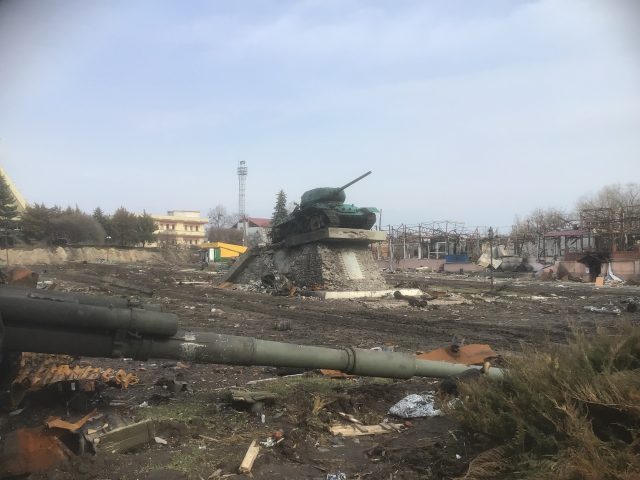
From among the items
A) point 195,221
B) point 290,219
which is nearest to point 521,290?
point 290,219

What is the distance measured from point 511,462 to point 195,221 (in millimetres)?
107162

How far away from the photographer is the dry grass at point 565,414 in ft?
9.19

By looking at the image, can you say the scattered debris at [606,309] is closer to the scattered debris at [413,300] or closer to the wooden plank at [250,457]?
the scattered debris at [413,300]

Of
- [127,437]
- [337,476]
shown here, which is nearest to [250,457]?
[337,476]

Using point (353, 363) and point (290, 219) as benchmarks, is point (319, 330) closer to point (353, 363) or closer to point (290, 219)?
point (353, 363)

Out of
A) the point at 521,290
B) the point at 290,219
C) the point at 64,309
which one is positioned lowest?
the point at 521,290

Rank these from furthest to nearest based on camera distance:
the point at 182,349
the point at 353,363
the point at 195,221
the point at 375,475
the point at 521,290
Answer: the point at 195,221, the point at 521,290, the point at 353,363, the point at 182,349, the point at 375,475

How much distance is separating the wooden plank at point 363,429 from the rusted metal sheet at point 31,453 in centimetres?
216

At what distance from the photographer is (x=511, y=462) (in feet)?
10.5

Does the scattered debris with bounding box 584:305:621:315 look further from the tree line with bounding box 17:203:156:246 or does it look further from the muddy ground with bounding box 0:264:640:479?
the tree line with bounding box 17:203:156:246

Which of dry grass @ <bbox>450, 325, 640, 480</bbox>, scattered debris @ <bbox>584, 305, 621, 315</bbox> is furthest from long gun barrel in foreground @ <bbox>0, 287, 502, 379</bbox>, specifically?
scattered debris @ <bbox>584, 305, 621, 315</bbox>

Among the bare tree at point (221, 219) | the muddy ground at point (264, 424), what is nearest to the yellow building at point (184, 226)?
the bare tree at point (221, 219)

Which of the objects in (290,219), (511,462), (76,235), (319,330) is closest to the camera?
(511,462)

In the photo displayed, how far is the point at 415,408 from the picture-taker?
5.02m
